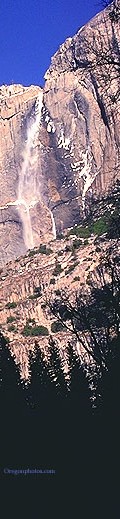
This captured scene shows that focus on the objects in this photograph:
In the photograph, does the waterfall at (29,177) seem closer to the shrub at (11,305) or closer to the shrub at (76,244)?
the shrub at (76,244)

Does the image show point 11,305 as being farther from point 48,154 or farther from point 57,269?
point 48,154

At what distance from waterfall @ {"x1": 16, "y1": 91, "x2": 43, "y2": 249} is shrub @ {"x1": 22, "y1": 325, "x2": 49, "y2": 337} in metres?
36.5

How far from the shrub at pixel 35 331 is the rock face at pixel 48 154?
88.3 ft

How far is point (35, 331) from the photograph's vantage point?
67688mm

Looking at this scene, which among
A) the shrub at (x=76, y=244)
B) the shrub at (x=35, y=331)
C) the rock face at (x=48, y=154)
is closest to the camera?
the shrub at (x=35, y=331)

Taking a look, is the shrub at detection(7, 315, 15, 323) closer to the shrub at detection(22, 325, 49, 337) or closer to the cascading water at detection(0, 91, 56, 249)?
the shrub at detection(22, 325, 49, 337)

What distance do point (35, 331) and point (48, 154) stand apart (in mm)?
41470

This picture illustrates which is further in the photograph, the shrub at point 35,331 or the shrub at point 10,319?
the shrub at point 10,319

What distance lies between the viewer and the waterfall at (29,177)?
105m

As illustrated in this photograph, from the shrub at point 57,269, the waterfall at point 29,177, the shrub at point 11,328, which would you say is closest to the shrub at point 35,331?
the shrub at point 11,328

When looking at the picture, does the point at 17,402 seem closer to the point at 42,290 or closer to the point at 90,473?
the point at 90,473

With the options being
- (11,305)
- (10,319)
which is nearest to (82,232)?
(11,305)

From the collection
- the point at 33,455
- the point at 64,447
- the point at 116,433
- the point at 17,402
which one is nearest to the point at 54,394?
the point at 17,402

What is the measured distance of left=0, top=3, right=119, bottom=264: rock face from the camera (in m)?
97.7
